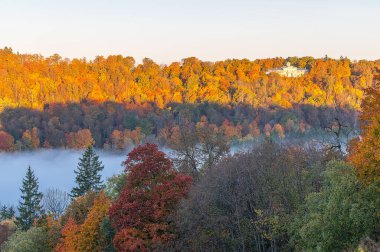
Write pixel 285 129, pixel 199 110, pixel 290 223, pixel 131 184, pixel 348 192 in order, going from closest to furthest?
pixel 348 192
pixel 290 223
pixel 131 184
pixel 285 129
pixel 199 110

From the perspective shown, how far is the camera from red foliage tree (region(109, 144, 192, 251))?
25.8 m

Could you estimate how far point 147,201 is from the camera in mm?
26562

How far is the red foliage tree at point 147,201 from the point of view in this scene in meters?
25.8

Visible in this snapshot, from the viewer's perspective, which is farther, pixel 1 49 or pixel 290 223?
pixel 1 49

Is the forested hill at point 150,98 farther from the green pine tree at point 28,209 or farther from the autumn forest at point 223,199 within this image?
the green pine tree at point 28,209

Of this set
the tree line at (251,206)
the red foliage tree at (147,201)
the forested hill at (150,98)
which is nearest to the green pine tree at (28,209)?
the tree line at (251,206)

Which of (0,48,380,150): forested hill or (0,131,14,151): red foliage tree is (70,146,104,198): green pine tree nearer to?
(0,48,380,150): forested hill

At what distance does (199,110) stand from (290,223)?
5687 inches

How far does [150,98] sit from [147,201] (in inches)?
5884

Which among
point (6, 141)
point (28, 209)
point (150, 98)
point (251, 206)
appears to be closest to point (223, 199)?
point (251, 206)

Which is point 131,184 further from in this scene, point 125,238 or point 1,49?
point 1,49

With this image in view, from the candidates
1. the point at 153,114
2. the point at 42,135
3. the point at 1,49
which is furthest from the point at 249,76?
the point at 1,49

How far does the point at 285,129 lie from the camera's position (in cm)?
15638

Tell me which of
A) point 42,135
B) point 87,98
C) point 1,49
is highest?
point 1,49
